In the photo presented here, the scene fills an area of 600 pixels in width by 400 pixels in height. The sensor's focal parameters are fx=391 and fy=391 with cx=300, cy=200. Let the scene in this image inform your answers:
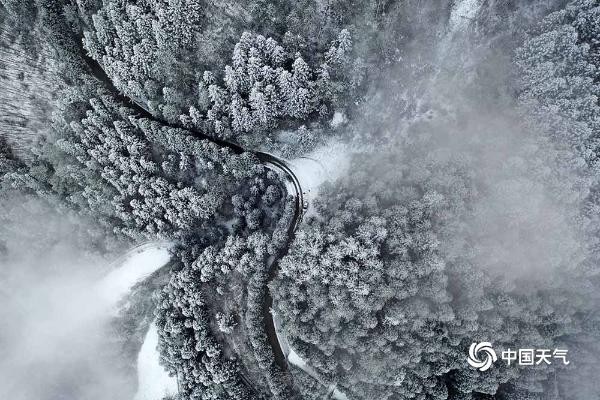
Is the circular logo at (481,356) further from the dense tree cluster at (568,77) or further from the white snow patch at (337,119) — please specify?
the white snow patch at (337,119)

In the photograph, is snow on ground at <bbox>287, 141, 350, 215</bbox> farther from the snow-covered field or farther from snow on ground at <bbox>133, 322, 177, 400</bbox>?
snow on ground at <bbox>133, 322, 177, 400</bbox>

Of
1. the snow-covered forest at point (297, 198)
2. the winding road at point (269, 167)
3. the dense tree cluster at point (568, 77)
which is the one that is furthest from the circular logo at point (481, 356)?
the dense tree cluster at point (568, 77)

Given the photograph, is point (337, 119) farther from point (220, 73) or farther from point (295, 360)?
point (295, 360)

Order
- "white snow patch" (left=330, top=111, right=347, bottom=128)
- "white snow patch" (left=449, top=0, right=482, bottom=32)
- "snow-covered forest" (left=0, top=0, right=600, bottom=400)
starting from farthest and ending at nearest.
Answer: "white snow patch" (left=330, top=111, right=347, bottom=128) → "white snow patch" (left=449, top=0, right=482, bottom=32) → "snow-covered forest" (left=0, top=0, right=600, bottom=400)

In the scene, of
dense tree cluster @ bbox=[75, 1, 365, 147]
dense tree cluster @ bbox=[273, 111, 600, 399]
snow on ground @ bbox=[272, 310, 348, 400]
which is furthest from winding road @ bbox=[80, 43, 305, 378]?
dense tree cluster @ bbox=[273, 111, 600, 399]

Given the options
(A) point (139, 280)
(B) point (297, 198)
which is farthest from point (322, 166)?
(A) point (139, 280)

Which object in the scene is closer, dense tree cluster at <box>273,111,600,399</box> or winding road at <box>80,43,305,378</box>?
dense tree cluster at <box>273,111,600,399</box>
